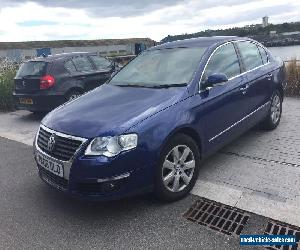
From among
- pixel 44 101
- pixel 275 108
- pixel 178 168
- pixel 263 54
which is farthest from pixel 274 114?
pixel 44 101

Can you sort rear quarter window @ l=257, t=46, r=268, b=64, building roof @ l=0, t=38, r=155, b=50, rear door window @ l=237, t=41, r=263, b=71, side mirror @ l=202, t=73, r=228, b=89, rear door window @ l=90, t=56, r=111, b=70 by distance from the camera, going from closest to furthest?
1. side mirror @ l=202, t=73, r=228, b=89
2. rear door window @ l=237, t=41, r=263, b=71
3. rear quarter window @ l=257, t=46, r=268, b=64
4. rear door window @ l=90, t=56, r=111, b=70
5. building roof @ l=0, t=38, r=155, b=50

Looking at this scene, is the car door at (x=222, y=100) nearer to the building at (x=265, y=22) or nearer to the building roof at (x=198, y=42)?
the building roof at (x=198, y=42)

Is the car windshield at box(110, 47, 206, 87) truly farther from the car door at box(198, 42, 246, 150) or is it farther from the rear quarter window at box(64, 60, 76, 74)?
the rear quarter window at box(64, 60, 76, 74)

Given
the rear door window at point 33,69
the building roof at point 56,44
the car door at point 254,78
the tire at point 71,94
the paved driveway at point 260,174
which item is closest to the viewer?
the paved driveway at point 260,174

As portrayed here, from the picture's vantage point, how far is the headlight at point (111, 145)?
3.62 metres

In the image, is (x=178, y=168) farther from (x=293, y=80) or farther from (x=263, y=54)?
(x=293, y=80)

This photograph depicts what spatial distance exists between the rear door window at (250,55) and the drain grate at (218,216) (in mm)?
2388

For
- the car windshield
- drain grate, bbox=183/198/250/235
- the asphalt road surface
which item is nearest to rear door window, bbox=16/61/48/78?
the car windshield

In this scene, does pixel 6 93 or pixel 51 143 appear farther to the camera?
pixel 6 93

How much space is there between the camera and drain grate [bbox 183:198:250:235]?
11.9ft

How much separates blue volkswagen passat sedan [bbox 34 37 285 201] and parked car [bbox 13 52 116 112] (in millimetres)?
3506

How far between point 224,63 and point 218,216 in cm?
219

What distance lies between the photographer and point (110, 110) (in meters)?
4.11

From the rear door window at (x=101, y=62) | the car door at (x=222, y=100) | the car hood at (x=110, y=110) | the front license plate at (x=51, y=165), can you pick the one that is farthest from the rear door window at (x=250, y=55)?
the rear door window at (x=101, y=62)
